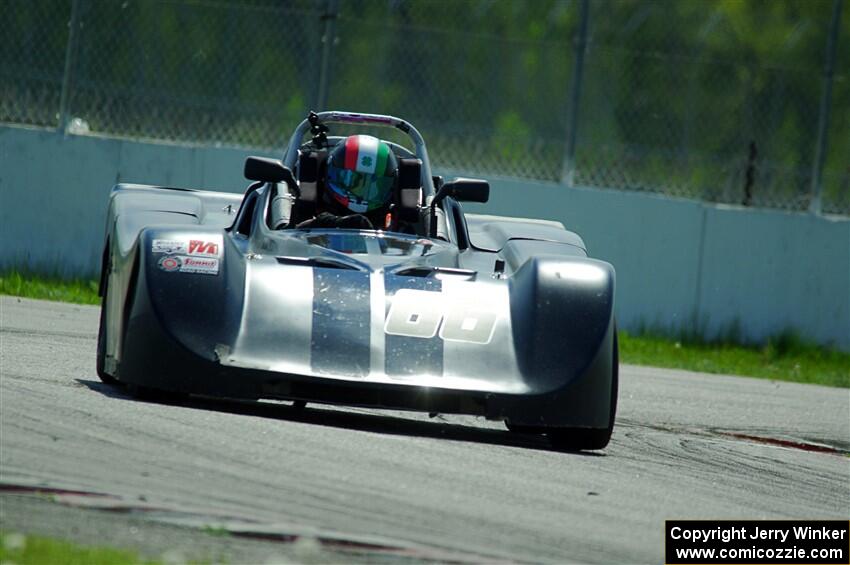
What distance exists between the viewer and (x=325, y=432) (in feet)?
19.0

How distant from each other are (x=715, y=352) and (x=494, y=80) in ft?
9.61

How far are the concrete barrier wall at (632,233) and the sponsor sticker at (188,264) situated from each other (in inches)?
246

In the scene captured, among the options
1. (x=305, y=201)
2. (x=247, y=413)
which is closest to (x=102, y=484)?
(x=247, y=413)

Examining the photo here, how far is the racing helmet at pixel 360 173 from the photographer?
7895mm

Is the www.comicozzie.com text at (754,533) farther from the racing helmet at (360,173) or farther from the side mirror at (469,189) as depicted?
the racing helmet at (360,173)

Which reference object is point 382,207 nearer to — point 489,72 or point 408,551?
point 408,551

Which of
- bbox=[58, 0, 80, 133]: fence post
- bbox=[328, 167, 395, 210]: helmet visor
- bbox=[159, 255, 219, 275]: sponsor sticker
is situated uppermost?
bbox=[58, 0, 80, 133]: fence post

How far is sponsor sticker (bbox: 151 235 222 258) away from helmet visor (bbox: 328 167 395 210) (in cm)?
156

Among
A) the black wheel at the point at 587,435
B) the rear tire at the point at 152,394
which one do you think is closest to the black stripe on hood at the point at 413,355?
the black wheel at the point at 587,435

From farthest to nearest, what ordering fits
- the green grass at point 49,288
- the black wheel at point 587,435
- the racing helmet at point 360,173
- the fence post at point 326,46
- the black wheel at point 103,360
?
the fence post at point 326,46 → the green grass at point 49,288 → the racing helmet at point 360,173 → the black wheel at point 103,360 → the black wheel at point 587,435

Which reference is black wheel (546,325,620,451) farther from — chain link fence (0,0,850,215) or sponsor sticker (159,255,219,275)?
chain link fence (0,0,850,215)

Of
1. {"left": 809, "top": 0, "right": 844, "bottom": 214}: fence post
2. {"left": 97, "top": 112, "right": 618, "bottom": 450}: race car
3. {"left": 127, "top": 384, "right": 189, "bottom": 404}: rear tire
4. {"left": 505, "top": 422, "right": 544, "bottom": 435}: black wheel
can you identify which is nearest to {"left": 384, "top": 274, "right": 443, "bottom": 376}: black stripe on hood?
{"left": 97, "top": 112, "right": 618, "bottom": 450}: race car

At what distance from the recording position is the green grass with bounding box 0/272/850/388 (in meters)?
12.0

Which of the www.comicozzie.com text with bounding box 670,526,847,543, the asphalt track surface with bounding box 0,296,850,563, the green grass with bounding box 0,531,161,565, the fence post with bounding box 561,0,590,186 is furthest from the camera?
the fence post with bounding box 561,0,590,186
